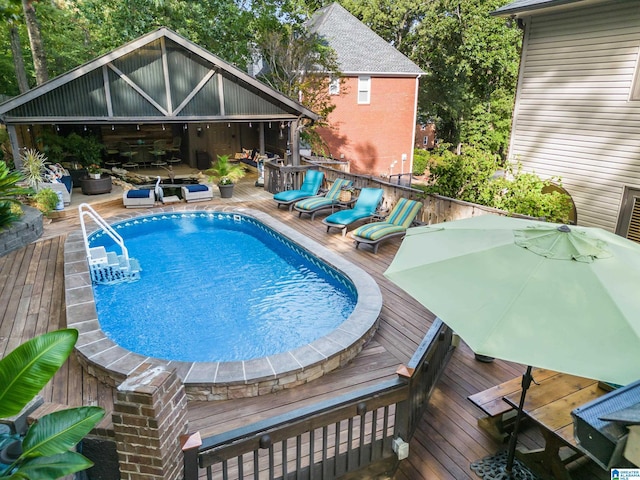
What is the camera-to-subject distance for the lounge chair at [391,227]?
9052mm

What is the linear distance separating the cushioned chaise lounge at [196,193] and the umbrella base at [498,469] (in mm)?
11651

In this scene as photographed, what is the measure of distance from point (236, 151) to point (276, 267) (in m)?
13.4

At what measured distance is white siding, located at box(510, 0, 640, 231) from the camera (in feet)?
31.3

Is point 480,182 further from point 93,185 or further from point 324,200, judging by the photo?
point 93,185

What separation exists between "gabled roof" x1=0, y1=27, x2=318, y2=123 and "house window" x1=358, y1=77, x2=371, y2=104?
881cm

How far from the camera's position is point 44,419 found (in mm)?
2855

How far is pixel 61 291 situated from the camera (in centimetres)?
732

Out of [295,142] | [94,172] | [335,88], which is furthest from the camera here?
[335,88]

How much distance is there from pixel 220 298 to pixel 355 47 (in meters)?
19.5

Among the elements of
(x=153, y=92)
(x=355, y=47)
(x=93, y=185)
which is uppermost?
(x=355, y=47)

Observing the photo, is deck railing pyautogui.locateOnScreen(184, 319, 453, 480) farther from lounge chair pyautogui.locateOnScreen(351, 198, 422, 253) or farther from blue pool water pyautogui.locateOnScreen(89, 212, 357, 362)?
lounge chair pyautogui.locateOnScreen(351, 198, 422, 253)

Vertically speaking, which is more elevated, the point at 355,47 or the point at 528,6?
the point at 355,47

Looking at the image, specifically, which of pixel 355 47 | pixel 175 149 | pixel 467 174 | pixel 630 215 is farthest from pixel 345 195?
pixel 355 47

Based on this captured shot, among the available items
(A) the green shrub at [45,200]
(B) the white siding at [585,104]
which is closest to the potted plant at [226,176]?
(A) the green shrub at [45,200]
